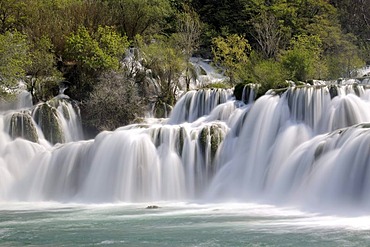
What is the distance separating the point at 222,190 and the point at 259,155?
2.24 meters

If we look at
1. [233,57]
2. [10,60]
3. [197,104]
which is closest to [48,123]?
[10,60]

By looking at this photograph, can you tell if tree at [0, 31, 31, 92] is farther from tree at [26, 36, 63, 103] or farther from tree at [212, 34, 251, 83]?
tree at [212, 34, 251, 83]

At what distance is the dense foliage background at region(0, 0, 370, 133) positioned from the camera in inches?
1335

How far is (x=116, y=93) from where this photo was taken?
33812mm

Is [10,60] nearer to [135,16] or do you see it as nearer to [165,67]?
[165,67]

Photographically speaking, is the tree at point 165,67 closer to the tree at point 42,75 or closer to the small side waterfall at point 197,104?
the small side waterfall at point 197,104

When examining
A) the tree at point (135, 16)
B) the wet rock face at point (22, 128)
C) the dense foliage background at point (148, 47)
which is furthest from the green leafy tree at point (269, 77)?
the tree at point (135, 16)

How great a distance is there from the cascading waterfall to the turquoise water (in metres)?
2.53

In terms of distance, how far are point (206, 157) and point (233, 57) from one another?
→ 19.5 m

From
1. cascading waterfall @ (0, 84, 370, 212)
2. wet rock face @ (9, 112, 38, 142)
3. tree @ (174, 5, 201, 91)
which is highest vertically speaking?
tree @ (174, 5, 201, 91)

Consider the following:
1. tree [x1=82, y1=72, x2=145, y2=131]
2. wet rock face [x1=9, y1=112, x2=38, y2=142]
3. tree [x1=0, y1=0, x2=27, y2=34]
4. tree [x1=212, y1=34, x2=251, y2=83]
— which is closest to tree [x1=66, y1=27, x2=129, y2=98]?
tree [x1=82, y1=72, x2=145, y2=131]

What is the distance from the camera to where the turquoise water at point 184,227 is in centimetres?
1455

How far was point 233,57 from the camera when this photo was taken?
4416cm

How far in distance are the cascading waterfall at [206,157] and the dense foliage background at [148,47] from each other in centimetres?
461
